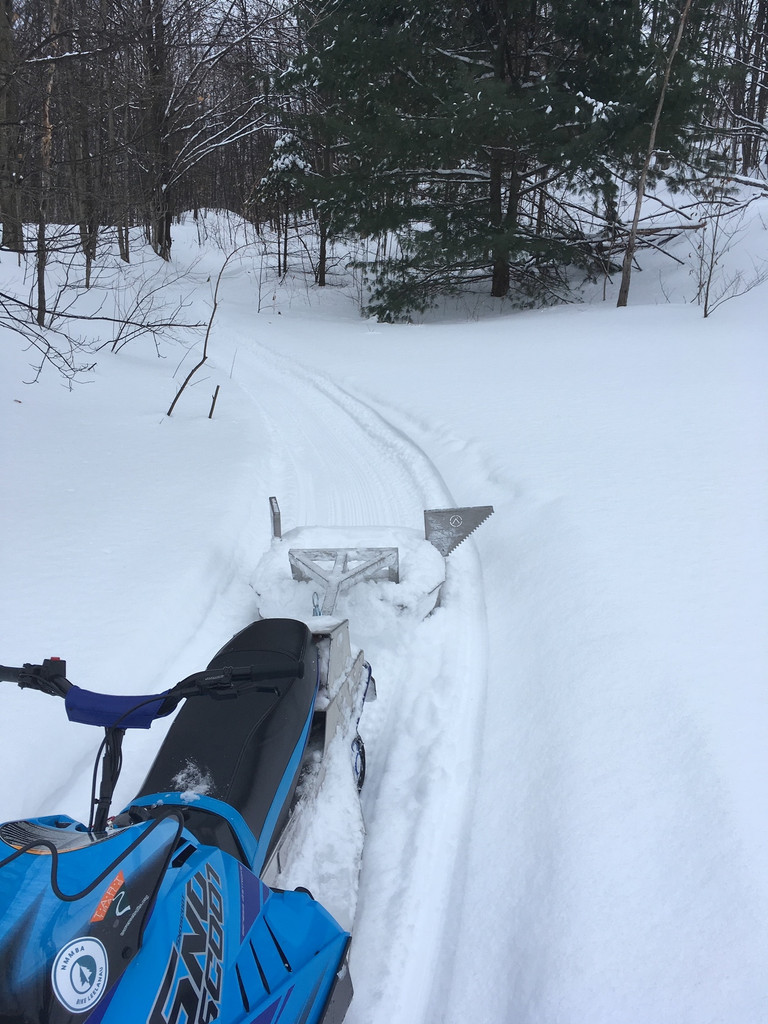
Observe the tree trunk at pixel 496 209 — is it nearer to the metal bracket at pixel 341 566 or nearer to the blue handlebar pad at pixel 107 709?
the metal bracket at pixel 341 566

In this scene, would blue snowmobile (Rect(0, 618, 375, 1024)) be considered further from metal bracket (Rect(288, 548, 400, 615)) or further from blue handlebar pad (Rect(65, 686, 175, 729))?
metal bracket (Rect(288, 548, 400, 615))

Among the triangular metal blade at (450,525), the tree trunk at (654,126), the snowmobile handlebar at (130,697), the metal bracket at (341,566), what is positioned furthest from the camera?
the tree trunk at (654,126)

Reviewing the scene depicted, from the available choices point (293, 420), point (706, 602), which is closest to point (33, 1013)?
point (706, 602)

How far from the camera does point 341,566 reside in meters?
3.79

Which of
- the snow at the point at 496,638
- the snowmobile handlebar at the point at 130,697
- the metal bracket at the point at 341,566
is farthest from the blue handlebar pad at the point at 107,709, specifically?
the metal bracket at the point at 341,566

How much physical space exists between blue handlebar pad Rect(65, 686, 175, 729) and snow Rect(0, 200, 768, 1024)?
Answer: 0.96 m

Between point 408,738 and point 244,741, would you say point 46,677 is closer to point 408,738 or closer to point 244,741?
point 244,741

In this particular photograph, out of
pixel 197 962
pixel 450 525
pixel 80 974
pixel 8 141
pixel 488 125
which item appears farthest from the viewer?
pixel 488 125

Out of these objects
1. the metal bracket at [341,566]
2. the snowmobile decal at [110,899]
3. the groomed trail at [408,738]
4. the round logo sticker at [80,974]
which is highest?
the snowmobile decal at [110,899]

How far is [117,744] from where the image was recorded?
167 cm

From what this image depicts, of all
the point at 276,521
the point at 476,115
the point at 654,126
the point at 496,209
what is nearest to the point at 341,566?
the point at 276,521

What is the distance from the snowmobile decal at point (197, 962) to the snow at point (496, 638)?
0.90 metres

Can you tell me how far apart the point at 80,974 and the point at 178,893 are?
0.21m

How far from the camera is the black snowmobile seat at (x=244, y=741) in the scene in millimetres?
1802
